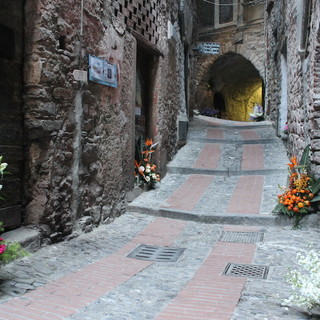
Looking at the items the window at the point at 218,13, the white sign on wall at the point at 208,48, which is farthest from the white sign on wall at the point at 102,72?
the window at the point at 218,13

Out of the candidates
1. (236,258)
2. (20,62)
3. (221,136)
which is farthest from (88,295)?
Result: (221,136)

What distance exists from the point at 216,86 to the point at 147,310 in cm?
1588

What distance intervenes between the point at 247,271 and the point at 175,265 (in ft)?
2.06

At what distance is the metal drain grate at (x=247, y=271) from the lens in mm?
3027

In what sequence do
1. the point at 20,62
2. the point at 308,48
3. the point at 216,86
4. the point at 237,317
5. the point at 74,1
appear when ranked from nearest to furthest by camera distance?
the point at 237,317 < the point at 20,62 < the point at 74,1 < the point at 308,48 < the point at 216,86

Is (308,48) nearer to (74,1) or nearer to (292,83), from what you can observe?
(292,83)

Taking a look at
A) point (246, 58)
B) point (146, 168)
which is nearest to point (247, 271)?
point (146, 168)

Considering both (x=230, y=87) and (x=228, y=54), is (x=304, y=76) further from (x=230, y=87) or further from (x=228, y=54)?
(x=230, y=87)

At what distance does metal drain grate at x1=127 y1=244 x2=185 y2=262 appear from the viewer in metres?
3.60

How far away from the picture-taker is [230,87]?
18422 millimetres

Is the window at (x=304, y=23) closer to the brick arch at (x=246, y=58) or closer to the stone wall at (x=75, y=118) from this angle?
the stone wall at (x=75, y=118)

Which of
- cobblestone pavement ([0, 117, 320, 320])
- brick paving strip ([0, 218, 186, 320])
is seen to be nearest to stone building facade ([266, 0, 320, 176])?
cobblestone pavement ([0, 117, 320, 320])

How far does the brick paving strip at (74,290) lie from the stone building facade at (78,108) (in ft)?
2.21

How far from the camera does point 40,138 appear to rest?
11.5 ft
